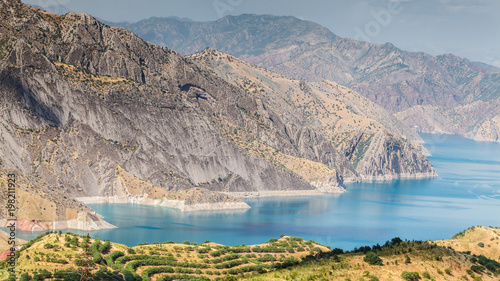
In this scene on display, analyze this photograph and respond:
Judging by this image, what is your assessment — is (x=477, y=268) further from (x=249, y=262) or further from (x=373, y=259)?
(x=249, y=262)

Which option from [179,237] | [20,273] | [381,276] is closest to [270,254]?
[381,276]

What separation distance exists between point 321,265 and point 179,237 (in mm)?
104044

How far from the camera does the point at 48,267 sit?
80.8m

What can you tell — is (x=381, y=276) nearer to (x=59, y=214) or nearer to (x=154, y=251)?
(x=154, y=251)

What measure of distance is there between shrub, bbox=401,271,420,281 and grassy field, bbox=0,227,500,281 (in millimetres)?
92

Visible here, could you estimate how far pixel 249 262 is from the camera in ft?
332

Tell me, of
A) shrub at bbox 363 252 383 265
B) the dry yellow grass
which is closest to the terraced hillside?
shrub at bbox 363 252 383 265

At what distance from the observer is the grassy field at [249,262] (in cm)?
7494

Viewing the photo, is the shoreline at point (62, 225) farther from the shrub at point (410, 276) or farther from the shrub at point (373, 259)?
the shrub at point (410, 276)

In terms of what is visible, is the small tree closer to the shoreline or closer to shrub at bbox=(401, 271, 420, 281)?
shrub at bbox=(401, 271, 420, 281)

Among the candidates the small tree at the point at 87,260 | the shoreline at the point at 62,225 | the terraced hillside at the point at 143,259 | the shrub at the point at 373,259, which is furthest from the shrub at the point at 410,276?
Answer: the shoreline at the point at 62,225

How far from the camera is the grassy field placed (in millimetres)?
74938

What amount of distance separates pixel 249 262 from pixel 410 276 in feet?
108

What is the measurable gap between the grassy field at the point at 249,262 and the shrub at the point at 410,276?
92 mm
